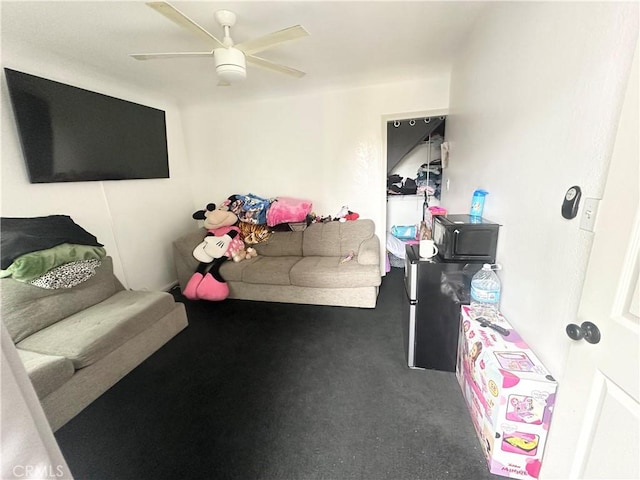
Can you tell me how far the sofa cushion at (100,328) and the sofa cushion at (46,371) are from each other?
5 centimetres

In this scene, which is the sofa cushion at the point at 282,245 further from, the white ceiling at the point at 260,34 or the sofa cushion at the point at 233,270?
the white ceiling at the point at 260,34

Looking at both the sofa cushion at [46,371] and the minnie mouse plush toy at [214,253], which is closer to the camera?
the sofa cushion at [46,371]

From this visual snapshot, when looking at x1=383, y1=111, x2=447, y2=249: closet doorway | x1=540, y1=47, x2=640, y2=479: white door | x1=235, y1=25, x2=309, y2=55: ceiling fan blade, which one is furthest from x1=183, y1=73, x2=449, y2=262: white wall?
x1=540, y1=47, x2=640, y2=479: white door

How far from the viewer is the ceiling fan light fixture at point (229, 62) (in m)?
1.54

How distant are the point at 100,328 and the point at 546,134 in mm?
2738

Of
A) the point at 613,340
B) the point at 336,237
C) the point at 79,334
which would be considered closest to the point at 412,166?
the point at 336,237

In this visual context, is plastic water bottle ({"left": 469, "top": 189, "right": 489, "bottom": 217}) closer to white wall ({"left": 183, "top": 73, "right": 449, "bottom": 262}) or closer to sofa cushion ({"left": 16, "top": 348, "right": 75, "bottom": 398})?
white wall ({"left": 183, "top": 73, "right": 449, "bottom": 262})

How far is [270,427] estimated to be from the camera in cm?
142

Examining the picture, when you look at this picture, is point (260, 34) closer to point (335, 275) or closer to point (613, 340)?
point (335, 275)

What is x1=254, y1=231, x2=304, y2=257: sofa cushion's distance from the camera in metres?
3.14

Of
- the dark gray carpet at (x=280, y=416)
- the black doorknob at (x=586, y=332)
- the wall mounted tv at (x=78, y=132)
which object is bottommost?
the dark gray carpet at (x=280, y=416)

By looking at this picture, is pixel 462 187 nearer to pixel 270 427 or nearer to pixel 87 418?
pixel 270 427

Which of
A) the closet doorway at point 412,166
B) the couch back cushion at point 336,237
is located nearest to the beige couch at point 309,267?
the couch back cushion at point 336,237

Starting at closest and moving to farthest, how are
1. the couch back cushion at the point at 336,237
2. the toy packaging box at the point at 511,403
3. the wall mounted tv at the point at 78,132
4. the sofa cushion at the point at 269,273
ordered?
the toy packaging box at the point at 511,403 → the wall mounted tv at the point at 78,132 → the sofa cushion at the point at 269,273 → the couch back cushion at the point at 336,237
